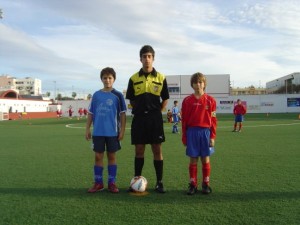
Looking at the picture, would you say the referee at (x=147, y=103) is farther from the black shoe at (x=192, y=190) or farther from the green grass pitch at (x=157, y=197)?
the green grass pitch at (x=157, y=197)

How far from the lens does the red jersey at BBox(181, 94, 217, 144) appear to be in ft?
17.0

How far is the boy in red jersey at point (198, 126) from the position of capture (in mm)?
5184

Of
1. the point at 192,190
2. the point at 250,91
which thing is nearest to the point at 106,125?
the point at 192,190

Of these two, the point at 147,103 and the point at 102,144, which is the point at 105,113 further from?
A: the point at 147,103

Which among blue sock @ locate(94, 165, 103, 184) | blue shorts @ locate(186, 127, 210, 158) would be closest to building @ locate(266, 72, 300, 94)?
blue shorts @ locate(186, 127, 210, 158)

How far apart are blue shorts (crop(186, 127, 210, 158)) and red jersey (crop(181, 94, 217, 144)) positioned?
0.09 metres

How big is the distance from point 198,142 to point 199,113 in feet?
1.53

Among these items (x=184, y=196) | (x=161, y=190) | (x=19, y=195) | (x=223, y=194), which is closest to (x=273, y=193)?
(x=223, y=194)

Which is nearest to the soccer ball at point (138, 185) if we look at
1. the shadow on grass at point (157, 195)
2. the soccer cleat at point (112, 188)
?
the shadow on grass at point (157, 195)

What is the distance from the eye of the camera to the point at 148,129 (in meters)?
5.22

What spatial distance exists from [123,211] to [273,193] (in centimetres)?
228

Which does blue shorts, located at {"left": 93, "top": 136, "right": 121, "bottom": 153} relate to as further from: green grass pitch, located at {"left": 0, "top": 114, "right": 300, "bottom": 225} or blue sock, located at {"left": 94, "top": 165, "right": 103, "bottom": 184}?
green grass pitch, located at {"left": 0, "top": 114, "right": 300, "bottom": 225}

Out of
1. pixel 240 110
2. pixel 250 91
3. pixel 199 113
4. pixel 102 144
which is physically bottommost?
pixel 102 144

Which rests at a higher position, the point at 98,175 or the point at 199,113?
the point at 199,113
